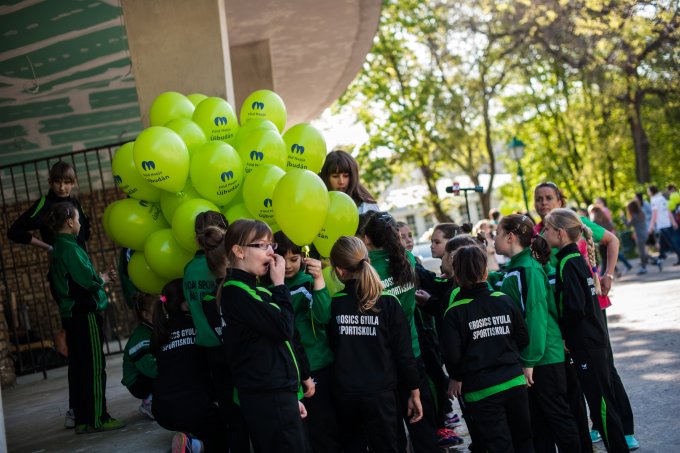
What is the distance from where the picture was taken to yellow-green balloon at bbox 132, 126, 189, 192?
4.59 m

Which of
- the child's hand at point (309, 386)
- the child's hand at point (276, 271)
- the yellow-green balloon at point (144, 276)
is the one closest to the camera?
the child's hand at point (276, 271)

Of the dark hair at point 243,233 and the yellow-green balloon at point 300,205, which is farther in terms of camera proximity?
the yellow-green balloon at point 300,205

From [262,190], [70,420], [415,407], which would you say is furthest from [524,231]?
[70,420]

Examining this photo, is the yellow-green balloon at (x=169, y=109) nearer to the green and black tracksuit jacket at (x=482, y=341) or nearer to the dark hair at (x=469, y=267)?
the dark hair at (x=469, y=267)

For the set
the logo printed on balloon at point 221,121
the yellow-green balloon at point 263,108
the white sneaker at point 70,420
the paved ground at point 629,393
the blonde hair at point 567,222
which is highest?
the yellow-green balloon at point 263,108

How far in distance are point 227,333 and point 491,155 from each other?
23.7 meters

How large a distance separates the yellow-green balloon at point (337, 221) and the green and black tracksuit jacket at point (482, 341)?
80 cm

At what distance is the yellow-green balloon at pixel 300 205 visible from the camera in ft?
14.2

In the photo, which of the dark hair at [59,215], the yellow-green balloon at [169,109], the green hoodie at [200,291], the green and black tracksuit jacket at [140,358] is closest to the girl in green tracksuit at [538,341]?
the green hoodie at [200,291]

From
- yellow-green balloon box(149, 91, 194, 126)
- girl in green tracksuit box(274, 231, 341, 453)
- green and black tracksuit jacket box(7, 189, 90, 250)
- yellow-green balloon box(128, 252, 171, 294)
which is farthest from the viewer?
green and black tracksuit jacket box(7, 189, 90, 250)

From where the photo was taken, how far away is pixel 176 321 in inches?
188

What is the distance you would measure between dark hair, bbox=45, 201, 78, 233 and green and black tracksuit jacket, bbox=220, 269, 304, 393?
2358 mm

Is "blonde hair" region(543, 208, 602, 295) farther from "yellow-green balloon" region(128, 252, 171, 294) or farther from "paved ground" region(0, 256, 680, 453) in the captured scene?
"yellow-green balloon" region(128, 252, 171, 294)

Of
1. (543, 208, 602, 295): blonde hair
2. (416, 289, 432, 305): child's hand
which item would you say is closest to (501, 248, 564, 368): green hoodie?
(543, 208, 602, 295): blonde hair
